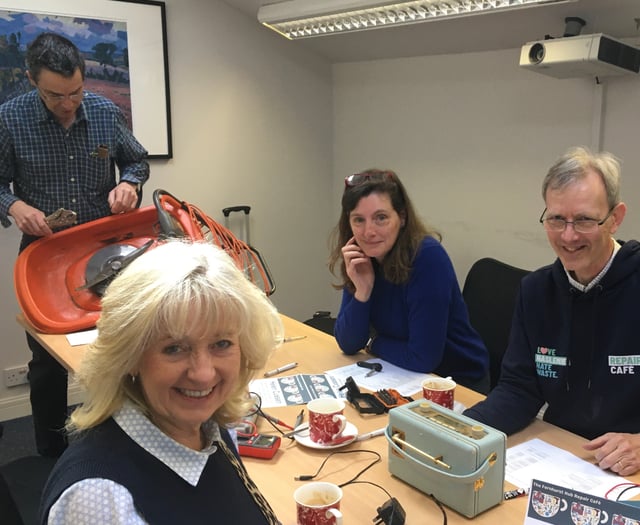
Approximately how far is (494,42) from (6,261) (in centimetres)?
276

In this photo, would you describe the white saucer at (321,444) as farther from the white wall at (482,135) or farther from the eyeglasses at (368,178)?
the white wall at (482,135)

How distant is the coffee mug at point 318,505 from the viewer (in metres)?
1.14

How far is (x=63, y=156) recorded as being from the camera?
2529mm

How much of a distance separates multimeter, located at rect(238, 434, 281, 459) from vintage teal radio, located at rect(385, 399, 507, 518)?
295mm

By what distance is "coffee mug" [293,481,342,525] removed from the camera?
1138 millimetres

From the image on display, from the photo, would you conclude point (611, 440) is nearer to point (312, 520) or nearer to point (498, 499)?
point (498, 499)

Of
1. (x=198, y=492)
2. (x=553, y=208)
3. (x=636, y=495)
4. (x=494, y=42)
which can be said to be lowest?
(x=636, y=495)

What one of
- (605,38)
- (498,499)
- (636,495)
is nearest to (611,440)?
(636,495)

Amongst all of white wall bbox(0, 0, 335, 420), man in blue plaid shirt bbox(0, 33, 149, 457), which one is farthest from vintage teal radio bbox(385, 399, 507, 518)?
white wall bbox(0, 0, 335, 420)

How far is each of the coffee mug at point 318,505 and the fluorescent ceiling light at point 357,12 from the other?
1.89 metres

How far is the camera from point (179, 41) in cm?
348

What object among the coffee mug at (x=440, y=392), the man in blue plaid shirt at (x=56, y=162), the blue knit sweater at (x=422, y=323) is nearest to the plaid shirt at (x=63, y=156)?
the man in blue plaid shirt at (x=56, y=162)

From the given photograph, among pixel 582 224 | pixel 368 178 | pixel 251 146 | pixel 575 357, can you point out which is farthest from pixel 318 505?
pixel 251 146

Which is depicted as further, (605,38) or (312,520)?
(605,38)
